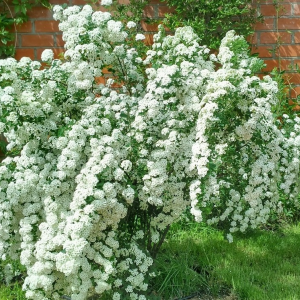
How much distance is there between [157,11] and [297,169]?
1.82 meters

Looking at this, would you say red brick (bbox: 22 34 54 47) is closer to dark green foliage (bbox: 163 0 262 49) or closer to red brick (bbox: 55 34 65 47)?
red brick (bbox: 55 34 65 47)

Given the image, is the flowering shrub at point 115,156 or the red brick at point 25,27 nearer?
the flowering shrub at point 115,156

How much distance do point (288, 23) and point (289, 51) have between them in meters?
0.22

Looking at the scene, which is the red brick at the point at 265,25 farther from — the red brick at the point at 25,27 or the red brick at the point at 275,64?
the red brick at the point at 25,27

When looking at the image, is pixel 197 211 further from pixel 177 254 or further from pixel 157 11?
pixel 157 11

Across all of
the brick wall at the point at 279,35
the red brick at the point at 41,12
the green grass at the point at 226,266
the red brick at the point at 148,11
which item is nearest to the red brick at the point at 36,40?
the red brick at the point at 41,12

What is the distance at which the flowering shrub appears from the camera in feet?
7.20

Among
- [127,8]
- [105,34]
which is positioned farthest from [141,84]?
[127,8]

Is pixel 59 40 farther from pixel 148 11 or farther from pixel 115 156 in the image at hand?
pixel 115 156

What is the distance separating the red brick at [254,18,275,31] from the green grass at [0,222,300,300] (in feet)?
5.36

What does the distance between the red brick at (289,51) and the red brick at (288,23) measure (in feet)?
0.51

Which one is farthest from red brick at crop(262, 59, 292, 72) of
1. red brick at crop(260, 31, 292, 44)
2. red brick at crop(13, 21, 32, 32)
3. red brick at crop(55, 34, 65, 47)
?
red brick at crop(13, 21, 32, 32)

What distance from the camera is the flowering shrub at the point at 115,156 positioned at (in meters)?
2.20

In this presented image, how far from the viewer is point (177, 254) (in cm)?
313
